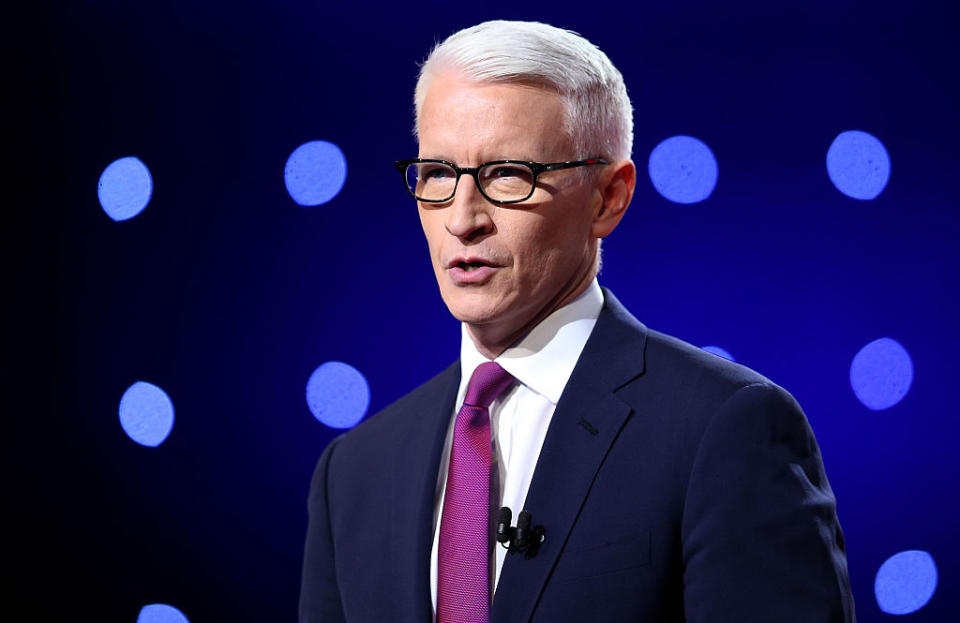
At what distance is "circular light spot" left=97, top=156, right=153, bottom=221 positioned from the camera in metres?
2.84

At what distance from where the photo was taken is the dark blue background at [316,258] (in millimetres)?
2600

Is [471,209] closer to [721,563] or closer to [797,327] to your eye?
[721,563]

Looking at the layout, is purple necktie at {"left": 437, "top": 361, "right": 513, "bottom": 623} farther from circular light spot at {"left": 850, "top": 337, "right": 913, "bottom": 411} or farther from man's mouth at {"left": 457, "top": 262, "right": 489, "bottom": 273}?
circular light spot at {"left": 850, "top": 337, "right": 913, "bottom": 411}

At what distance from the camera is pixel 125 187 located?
2.84 metres

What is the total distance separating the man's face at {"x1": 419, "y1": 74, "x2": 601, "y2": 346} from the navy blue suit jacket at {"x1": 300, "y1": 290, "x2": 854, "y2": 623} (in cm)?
17

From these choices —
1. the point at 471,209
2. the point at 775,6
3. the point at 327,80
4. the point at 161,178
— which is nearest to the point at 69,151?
the point at 161,178

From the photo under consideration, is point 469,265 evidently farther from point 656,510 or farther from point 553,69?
point 656,510

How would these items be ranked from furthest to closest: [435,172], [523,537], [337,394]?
[337,394] < [435,172] < [523,537]

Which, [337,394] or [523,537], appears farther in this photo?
[337,394]

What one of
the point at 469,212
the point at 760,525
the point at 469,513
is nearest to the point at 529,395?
the point at 469,513

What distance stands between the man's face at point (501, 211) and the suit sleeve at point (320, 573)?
532 mm

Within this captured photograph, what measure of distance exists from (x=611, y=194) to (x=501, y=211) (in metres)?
0.23

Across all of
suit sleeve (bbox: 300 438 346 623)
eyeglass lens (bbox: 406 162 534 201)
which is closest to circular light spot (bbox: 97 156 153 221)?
suit sleeve (bbox: 300 438 346 623)

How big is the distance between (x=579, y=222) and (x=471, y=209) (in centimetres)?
19
